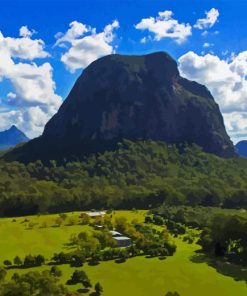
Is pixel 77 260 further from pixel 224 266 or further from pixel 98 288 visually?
pixel 224 266

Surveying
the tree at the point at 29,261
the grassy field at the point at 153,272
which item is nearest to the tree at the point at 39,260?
the tree at the point at 29,261

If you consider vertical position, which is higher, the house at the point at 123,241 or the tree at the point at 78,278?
the house at the point at 123,241

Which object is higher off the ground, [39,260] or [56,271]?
[39,260]

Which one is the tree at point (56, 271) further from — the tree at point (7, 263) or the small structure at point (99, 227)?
the small structure at point (99, 227)

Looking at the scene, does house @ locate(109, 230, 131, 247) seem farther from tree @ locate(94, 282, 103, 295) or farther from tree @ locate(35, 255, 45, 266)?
tree @ locate(94, 282, 103, 295)

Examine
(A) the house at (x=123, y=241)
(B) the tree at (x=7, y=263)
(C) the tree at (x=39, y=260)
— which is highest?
(A) the house at (x=123, y=241)

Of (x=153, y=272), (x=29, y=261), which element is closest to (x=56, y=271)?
(x=29, y=261)

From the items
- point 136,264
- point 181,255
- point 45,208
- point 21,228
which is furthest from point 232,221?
point 45,208
